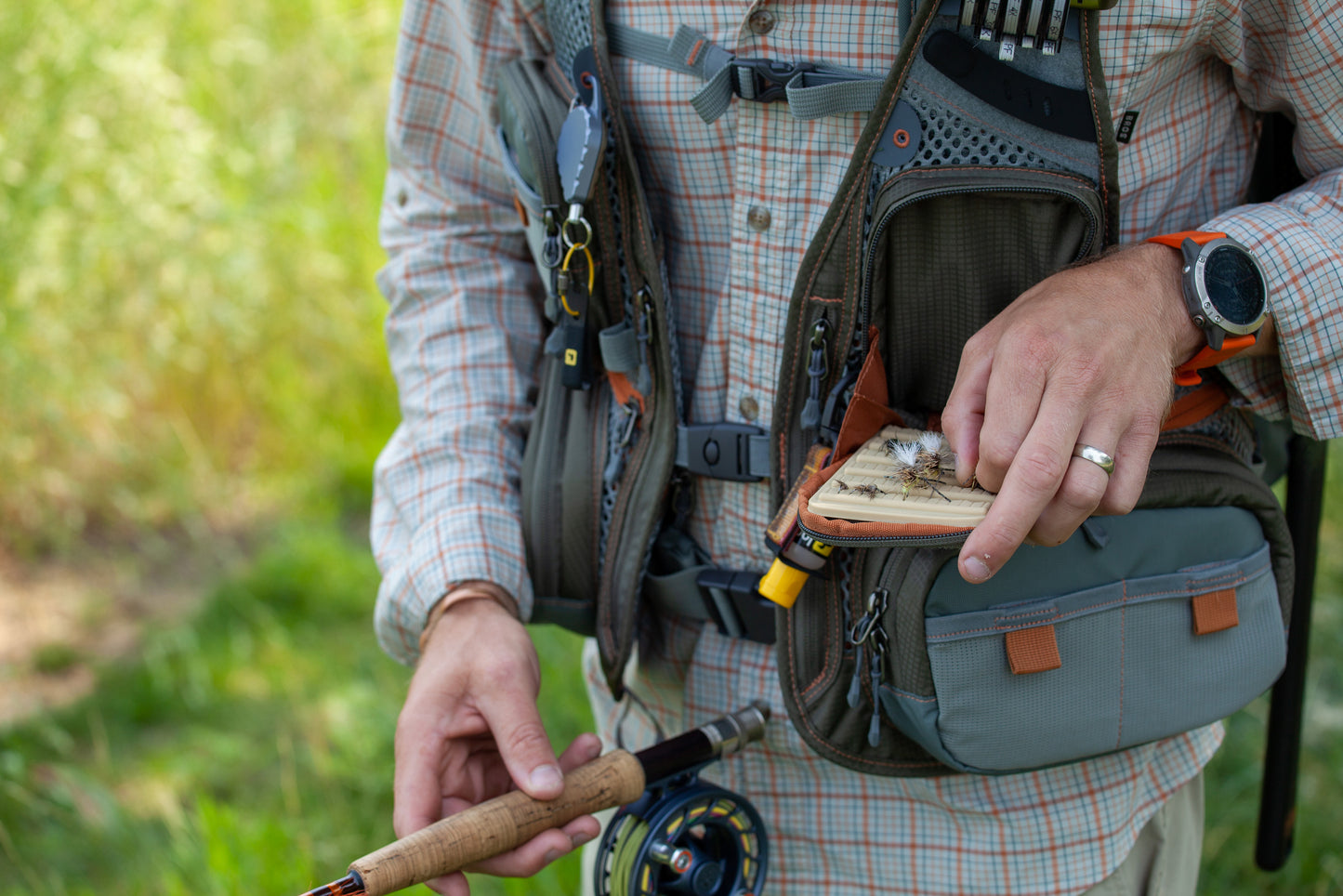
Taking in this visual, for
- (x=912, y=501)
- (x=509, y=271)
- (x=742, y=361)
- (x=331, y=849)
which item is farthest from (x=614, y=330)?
(x=331, y=849)

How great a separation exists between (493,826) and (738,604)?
466 millimetres

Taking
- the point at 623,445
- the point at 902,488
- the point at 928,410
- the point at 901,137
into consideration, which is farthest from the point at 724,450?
the point at 901,137

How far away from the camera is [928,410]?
143cm

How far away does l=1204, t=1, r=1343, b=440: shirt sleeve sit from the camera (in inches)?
48.6

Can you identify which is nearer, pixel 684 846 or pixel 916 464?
pixel 916 464

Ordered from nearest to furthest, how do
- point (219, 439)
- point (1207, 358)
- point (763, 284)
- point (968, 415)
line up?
point (968, 415), point (1207, 358), point (763, 284), point (219, 439)

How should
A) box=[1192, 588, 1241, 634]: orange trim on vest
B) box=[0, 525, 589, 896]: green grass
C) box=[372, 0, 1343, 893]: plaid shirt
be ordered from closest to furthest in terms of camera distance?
box=[372, 0, 1343, 893]: plaid shirt < box=[1192, 588, 1241, 634]: orange trim on vest < box=[0, 525, 589, 896]: green grass

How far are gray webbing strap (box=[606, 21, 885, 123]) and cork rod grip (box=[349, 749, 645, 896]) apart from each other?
88 cm

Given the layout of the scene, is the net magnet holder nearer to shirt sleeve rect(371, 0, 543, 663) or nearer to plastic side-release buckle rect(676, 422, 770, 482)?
plastic side-release buckle rect(676, 422, 770, 482)

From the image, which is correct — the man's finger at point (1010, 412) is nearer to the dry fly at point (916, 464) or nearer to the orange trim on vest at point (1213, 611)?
the dry fly at point (916, 464)

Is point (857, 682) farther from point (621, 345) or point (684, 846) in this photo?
point (621, 345)

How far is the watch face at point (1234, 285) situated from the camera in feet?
4.00

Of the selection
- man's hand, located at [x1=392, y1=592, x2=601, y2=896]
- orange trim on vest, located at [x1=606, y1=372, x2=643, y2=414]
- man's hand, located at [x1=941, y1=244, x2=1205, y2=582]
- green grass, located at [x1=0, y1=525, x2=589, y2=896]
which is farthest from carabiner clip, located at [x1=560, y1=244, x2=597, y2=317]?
green grass, located at [x1=0, y1=525, x2=589, y2=896]

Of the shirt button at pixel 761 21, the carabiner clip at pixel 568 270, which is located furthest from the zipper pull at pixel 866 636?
the shirt button at pixel 761 21
